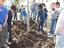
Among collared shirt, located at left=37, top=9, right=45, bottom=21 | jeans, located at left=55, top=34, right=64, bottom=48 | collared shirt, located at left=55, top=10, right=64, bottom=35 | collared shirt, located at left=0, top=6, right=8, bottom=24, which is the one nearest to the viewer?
collared shirt, located at left=55, top=10, right=64, bottom=35

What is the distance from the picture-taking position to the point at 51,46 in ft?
16.0

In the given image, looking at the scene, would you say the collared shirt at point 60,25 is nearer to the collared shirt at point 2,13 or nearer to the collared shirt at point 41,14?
the collared shirt at point 2,13

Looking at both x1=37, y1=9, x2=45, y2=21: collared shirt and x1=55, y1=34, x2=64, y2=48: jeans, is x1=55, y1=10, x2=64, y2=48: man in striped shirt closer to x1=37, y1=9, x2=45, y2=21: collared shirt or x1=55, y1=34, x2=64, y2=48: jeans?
x1=55, y1=34, x2=64, y2=48: jeans

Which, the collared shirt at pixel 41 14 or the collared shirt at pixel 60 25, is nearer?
the collared shirt at pixel 60 25

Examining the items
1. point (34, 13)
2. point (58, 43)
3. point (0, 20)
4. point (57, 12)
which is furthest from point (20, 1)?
point (58, 43)

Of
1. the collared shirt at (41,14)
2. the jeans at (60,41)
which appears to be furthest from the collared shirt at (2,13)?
the collared shirt at (41,14)

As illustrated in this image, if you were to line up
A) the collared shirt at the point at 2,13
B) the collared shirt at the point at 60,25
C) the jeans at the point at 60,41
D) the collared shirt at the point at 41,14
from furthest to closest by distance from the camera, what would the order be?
1. the collared shirt at the point at 41,14
2. the collared shirt at the point at 2,13
3. the jeans at the point at 60,41
4. the collared shirt at the point at 60,25

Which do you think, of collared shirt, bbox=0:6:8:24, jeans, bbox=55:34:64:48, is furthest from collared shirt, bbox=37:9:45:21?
jeans, bbox=55:34:64:48

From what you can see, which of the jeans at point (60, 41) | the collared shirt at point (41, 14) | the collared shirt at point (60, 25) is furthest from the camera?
the collared shirt at point (41, 14)

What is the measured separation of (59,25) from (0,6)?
4.66 feet

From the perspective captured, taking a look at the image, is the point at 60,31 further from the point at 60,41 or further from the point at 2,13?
the point at 2,13

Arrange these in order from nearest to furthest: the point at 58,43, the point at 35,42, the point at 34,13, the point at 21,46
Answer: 1. the point at 58,43
2. the point at 21,46
3. the point at 35,42
4. the point at 34,13

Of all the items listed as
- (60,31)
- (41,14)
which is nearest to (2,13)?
(60,31)

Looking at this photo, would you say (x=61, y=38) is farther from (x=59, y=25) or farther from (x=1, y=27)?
(x=1, y=27)
